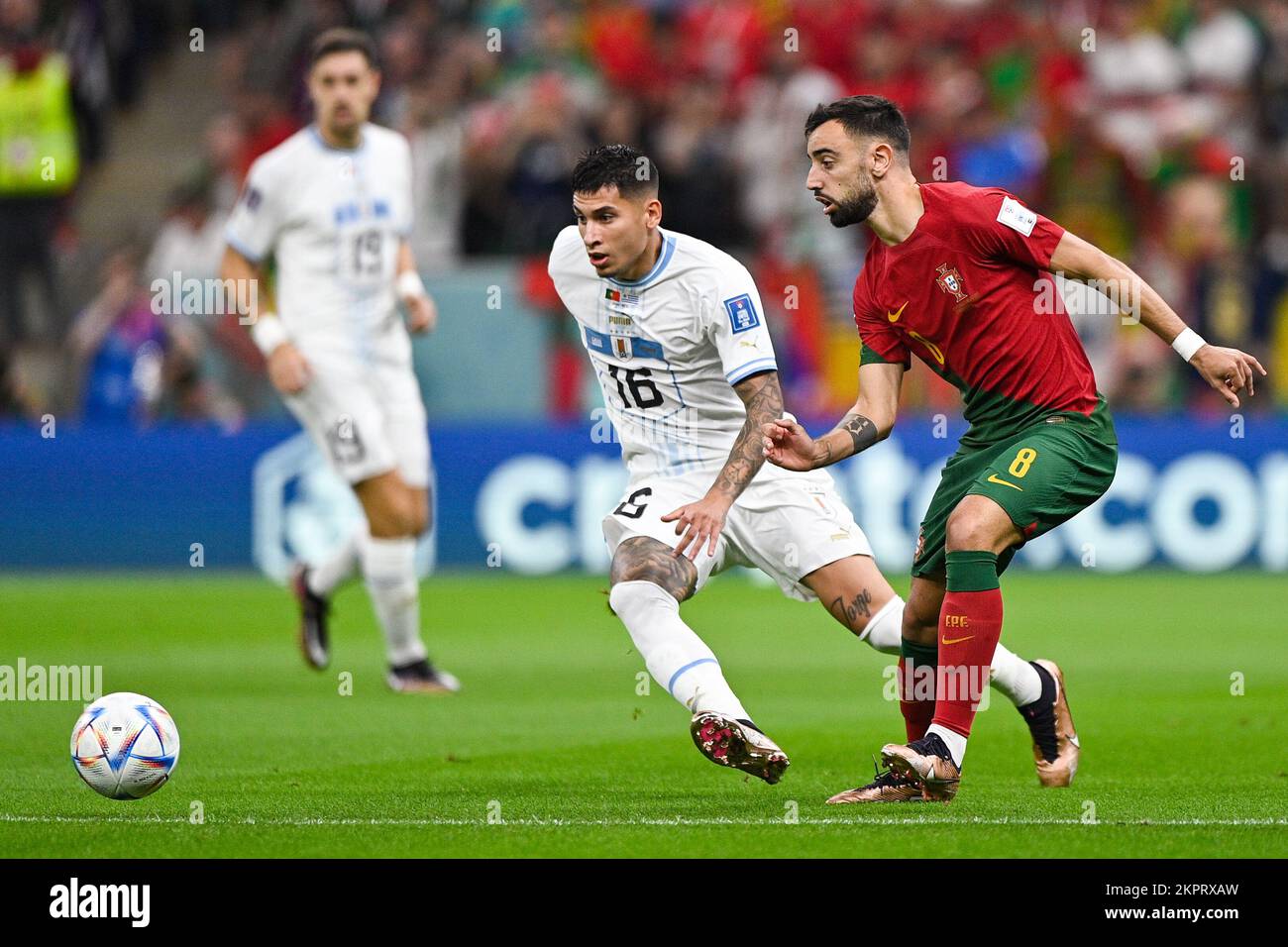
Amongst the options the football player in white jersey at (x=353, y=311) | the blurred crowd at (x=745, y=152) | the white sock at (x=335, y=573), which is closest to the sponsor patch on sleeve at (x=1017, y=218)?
the football player in white jersey at (x=353, y=311)

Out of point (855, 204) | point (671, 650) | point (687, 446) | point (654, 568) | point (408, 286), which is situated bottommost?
point (671, 650)

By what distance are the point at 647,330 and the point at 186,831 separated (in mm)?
2589

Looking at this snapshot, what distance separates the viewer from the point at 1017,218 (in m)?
7.10

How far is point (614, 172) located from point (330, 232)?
4136 millimetres

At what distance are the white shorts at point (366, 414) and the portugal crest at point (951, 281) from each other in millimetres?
4482

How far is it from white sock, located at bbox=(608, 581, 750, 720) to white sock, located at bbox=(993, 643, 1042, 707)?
969mm

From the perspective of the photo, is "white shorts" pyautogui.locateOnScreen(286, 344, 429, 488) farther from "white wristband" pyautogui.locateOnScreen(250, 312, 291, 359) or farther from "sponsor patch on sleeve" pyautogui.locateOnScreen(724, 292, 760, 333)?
"sponsor patch on sleeve" pyautogui.locateOnScreen(724, 292, 760, 333)

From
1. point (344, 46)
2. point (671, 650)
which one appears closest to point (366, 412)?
point (344, 46)

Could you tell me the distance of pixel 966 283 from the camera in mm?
7160

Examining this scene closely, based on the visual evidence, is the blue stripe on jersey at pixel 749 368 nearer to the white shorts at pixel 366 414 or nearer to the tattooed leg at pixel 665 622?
the tattooed leg at pixel 665 622

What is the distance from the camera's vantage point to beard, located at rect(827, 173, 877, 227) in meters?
7.15

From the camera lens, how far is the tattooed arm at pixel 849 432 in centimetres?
684

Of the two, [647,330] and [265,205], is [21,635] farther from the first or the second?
[647,330]

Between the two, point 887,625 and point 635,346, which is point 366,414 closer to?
point 635,346
